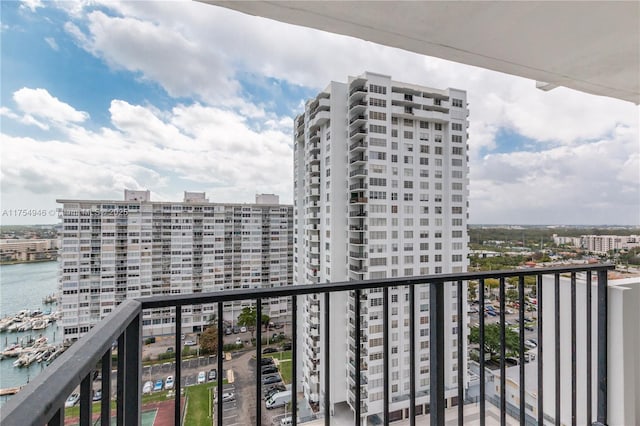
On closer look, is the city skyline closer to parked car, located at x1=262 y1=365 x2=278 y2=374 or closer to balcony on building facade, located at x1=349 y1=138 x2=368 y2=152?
parked car, located at x1=262 y1=365 x2=278 y2=374

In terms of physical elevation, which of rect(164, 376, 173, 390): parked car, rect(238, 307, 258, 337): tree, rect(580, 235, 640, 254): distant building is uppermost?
rect(580, 235, 640, 254): distant building

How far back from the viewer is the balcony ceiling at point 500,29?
1.28 meters

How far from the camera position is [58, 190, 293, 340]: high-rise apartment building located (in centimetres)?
209

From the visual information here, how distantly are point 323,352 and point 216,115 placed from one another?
14.9 ft

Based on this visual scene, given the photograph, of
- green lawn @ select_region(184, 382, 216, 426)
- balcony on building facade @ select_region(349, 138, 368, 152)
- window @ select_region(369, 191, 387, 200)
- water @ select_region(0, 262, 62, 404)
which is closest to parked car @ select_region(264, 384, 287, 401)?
green lawn @ select_region(184, 382, 216, 426)

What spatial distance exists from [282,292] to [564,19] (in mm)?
1655

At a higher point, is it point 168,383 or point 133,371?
point 133,371

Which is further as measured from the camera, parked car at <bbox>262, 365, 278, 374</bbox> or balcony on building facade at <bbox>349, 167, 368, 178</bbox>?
balcony on building facade at <bbox>349, 167, 368, 178</bbox>

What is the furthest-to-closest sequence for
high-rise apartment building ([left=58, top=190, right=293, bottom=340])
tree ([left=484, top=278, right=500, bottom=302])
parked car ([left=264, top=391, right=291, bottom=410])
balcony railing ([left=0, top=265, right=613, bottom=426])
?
parked car ([left=264, top=391, right=291, bottom=410]), high-rise apartment building ([left=58, top=190, right=293, bottom=340]), tree ([left=484, top=278, right=500, bottom=302]), balcony railing ([left=0, top=265, right=613, bottom=426])

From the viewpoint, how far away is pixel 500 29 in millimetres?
1433

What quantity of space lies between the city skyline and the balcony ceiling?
40.4 inches

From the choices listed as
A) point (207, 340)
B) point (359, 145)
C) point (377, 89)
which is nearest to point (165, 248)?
point (207, 340)

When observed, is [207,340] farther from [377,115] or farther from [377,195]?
[377,115]

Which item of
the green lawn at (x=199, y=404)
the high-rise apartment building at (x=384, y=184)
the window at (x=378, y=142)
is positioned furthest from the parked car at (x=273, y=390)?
the window at (x=378, y=142)
